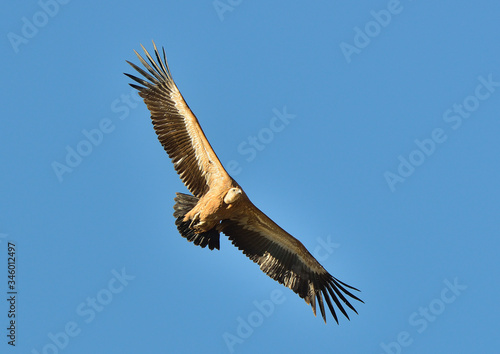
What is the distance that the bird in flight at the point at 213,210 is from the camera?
15359mm

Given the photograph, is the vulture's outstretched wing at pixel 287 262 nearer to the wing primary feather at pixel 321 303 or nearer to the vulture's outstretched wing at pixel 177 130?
the wing primary feather at pixel 321 303

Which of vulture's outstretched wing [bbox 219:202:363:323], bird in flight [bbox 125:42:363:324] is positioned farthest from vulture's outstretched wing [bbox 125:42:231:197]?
vulture's outstretched wing [bbox 219:202:363:323]

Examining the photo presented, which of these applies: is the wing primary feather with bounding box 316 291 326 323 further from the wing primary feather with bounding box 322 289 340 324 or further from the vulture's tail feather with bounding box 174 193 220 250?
the vulture's tail feather with bounding box 174 193 220 250

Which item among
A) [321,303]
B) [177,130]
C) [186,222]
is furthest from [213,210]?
[321,303]

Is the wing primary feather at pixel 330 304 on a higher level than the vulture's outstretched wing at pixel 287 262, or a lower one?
lower

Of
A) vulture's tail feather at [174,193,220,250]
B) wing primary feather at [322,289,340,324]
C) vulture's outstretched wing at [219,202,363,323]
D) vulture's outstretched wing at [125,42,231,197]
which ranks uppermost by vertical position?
vulture's outstretched wing at [125,42,231,197]

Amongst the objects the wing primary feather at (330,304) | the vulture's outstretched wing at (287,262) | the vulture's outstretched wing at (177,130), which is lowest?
the wing primary feather at (330,304)

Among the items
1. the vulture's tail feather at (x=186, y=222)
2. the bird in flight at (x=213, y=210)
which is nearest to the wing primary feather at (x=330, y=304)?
the bird in flight at (x=213, y=210)

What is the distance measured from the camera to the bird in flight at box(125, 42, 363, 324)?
15.4 meters

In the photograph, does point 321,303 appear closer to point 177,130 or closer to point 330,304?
point 330,304

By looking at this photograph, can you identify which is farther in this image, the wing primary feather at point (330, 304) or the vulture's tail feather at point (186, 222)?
the wing primary feather at point (330, 304)

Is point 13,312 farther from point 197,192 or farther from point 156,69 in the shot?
point 156,69

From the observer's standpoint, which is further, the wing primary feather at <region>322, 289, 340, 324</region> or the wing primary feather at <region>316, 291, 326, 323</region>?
the wing primary feather at <region>316, 291, 326, 323</region>

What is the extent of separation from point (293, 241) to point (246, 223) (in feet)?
3.38
